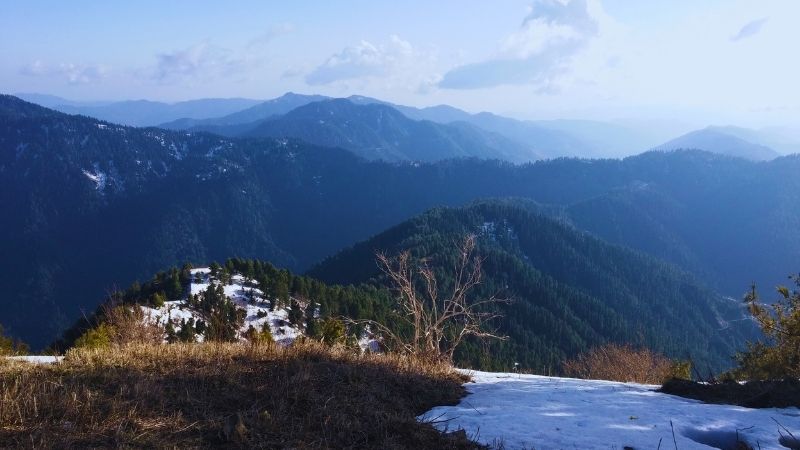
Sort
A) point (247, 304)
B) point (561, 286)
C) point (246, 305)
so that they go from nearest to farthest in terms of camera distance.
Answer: point (246, 305), point (247, 304), point (561, 286)

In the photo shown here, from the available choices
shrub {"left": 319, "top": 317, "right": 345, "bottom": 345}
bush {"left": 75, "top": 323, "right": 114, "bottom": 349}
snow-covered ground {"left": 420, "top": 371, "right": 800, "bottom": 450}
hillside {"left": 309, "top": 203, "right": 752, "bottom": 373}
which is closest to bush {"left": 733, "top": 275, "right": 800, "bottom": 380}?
snow-covered ground {"left": 420, "top": 371, "right": 800, "bottom": 450}

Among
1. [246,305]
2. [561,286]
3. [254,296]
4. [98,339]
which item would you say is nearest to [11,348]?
[98,339]

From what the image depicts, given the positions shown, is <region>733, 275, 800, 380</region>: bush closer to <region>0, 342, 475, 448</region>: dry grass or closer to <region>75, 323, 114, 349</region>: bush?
<region>0, 342, 475, 448</region>: dry grass

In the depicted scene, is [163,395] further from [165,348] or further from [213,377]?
[165,348]

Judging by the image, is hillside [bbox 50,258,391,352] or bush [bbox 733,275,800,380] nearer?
bush [bbox 733,275,800,380]

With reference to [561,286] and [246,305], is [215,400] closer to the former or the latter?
Answer: [246,305]

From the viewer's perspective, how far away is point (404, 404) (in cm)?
571

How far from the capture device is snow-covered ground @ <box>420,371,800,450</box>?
202 inches

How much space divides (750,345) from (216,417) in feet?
66.9

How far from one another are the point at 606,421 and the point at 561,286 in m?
145

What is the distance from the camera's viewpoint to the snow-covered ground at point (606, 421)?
512cm

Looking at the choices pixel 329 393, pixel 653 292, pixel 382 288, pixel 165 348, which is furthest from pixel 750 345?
pixel 653 292

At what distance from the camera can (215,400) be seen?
4766mm

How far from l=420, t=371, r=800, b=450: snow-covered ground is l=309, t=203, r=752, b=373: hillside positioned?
81139 millimetres
